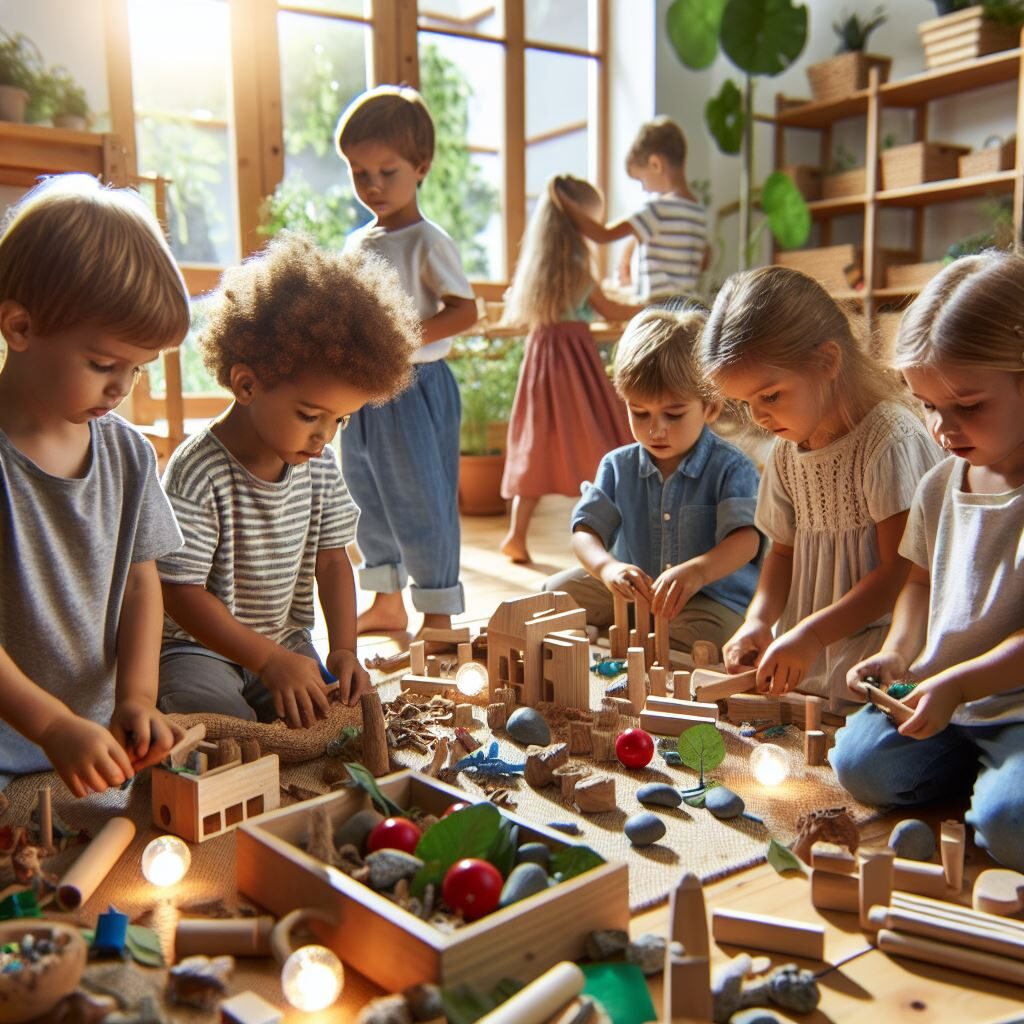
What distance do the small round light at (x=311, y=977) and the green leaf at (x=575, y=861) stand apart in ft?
0.64

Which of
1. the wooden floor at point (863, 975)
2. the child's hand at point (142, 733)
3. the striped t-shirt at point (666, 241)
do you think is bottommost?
the wooden floor at point (863, 975)

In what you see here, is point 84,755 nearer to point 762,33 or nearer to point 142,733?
point 142,733

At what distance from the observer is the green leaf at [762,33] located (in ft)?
12.3

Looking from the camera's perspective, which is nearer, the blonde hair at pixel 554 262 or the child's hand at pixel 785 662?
the child's hand at pixel 785 662

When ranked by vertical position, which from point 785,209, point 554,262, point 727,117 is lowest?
point 554,262

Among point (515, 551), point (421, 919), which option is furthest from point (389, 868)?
point (515, 551)

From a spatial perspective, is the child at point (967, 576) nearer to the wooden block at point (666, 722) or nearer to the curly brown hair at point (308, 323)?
the wooden block at point (666, 722)

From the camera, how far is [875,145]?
4082 millimetres

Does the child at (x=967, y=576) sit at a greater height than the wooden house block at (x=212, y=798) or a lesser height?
greater

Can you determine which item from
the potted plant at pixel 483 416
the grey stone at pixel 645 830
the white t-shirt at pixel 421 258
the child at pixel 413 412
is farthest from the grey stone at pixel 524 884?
the potted plant at pixel 483 416

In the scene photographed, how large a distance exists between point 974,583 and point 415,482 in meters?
1.11

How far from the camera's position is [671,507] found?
5.97 feet

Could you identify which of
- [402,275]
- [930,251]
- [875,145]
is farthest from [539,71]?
[402,275]

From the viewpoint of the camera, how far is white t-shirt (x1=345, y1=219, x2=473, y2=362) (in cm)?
199
